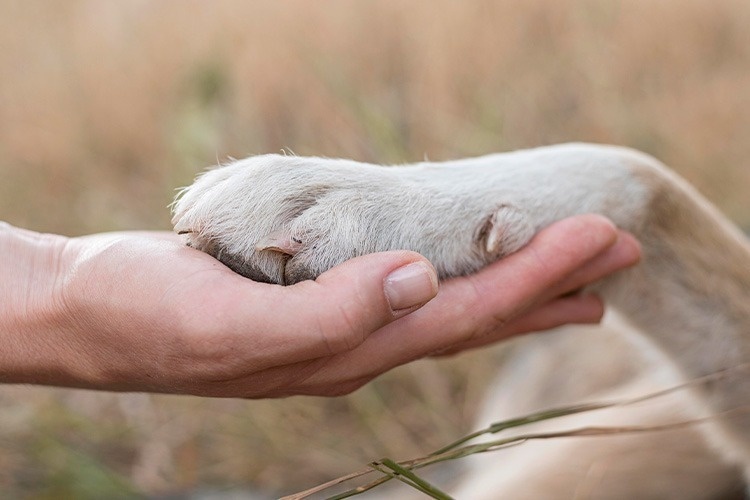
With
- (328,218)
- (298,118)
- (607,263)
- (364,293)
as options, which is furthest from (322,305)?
(298,118)

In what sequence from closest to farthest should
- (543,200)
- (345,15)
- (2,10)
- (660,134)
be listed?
(543,200), (660,134), (345,15), (2,10)

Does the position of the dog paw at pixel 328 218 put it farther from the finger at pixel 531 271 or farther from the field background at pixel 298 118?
the field background at pixel 298 118

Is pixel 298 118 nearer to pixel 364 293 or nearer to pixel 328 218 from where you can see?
pixel 328 218

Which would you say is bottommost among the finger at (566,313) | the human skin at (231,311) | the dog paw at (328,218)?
the finger at (566,313)

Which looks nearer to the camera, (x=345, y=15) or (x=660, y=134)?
(x=660, y=134)

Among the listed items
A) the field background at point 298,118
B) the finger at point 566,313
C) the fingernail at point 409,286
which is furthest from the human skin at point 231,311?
the field background at point 298,118

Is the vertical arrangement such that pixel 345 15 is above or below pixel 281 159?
above

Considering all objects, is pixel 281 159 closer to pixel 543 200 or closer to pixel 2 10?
pixel 543 200

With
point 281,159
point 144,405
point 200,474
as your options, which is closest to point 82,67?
point 144,405
